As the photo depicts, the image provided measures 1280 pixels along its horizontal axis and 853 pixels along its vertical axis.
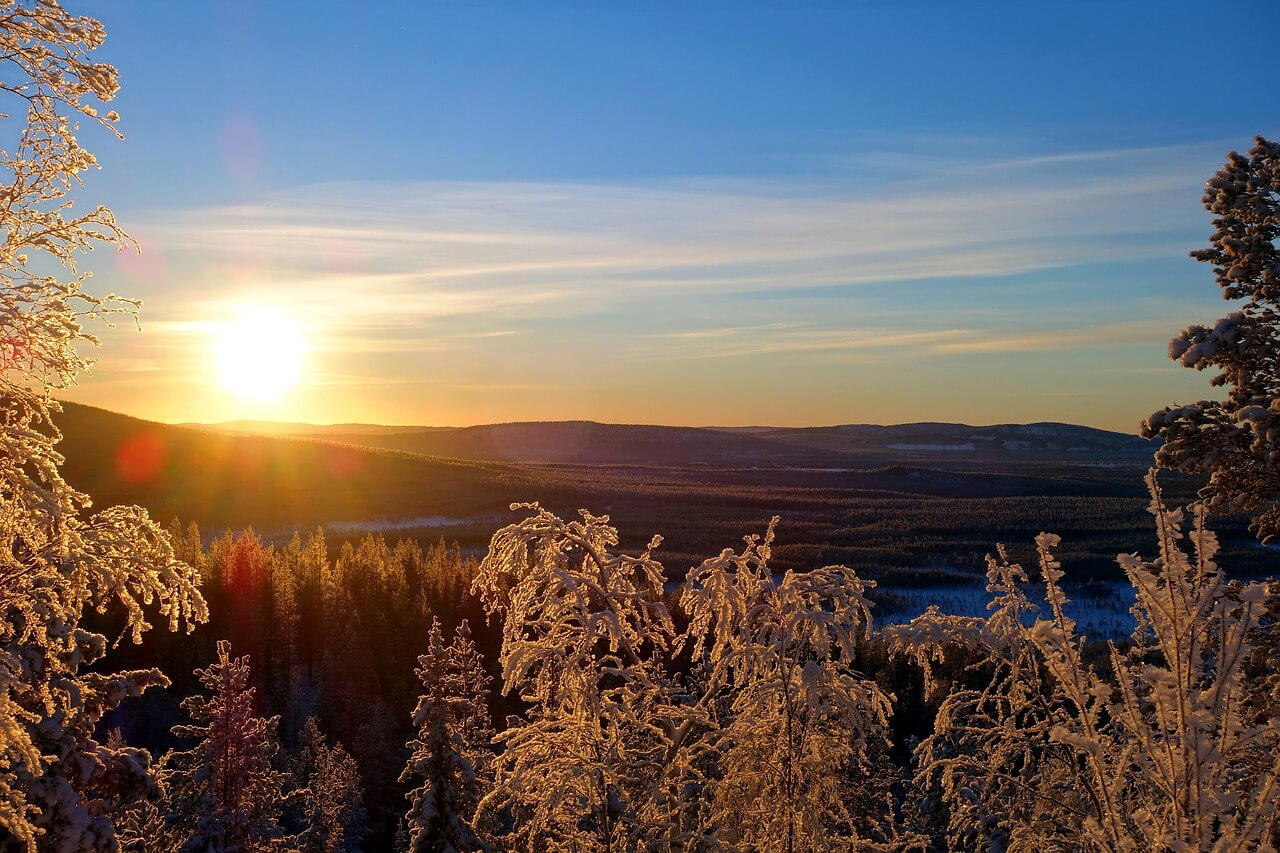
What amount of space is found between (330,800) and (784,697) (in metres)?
24.4

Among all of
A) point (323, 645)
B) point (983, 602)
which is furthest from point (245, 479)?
point (983, 602)

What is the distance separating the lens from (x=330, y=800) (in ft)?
89.9

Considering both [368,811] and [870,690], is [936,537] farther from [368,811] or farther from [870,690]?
[870,690]

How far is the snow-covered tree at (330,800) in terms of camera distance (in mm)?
25062

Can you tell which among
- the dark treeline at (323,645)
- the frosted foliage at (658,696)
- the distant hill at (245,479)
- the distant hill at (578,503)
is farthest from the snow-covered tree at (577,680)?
the distant hill at (245,479)

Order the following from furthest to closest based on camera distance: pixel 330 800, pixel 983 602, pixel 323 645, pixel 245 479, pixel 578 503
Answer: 1. pixel 245 479
2. pixel 578 503
3. pixel 983 602
4. pixel 323 645
5. pixel 330 800

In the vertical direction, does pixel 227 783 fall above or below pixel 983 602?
above

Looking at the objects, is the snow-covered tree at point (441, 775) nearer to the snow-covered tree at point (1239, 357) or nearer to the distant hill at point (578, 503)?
the snow-covered tree at point (1239, 357)

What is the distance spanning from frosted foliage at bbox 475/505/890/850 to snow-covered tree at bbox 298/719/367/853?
1819 centimetres

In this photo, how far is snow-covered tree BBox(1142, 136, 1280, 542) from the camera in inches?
306

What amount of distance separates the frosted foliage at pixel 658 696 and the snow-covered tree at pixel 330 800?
1819 cm

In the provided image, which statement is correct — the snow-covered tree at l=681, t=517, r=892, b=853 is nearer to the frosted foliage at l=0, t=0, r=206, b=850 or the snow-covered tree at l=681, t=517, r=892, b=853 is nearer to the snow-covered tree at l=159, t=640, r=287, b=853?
the frosted foliage at l=0, t=0, r=206, b=850

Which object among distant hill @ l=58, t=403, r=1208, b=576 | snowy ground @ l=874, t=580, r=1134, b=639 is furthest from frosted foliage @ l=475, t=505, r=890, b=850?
distant hill @ l=58, t=403, r=1208, b=576

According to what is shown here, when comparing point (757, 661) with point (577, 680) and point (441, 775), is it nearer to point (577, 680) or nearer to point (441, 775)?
point (577, 680)
